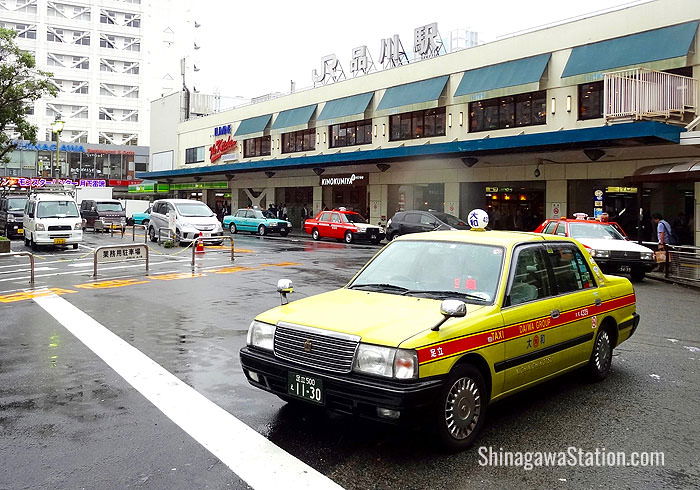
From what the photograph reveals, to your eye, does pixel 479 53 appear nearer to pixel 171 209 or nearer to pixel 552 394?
pixel 171 209

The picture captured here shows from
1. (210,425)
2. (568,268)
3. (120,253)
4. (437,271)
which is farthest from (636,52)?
(210,425)

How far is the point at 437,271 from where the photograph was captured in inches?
224

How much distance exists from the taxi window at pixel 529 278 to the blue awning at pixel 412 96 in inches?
1057

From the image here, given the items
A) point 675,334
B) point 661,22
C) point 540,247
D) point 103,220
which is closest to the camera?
point 540,247

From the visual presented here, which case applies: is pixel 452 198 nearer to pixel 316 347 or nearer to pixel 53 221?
pixel 53 221

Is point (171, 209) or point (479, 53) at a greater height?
point (479, 53)

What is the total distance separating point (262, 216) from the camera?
37.9 meters

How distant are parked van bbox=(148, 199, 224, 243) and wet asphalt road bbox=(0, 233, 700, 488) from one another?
1527 cm

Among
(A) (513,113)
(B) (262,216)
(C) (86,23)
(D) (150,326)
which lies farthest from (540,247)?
(C) (86,23)

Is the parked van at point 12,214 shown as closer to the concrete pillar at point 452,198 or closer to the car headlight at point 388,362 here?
the concrete pillar at point 452,198

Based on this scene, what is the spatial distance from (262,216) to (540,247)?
1288 inches

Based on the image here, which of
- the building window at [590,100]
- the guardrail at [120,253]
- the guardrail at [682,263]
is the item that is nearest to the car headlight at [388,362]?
the guardrail at [120,253]

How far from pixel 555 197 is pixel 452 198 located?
616cm

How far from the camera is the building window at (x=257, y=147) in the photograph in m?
47.3
